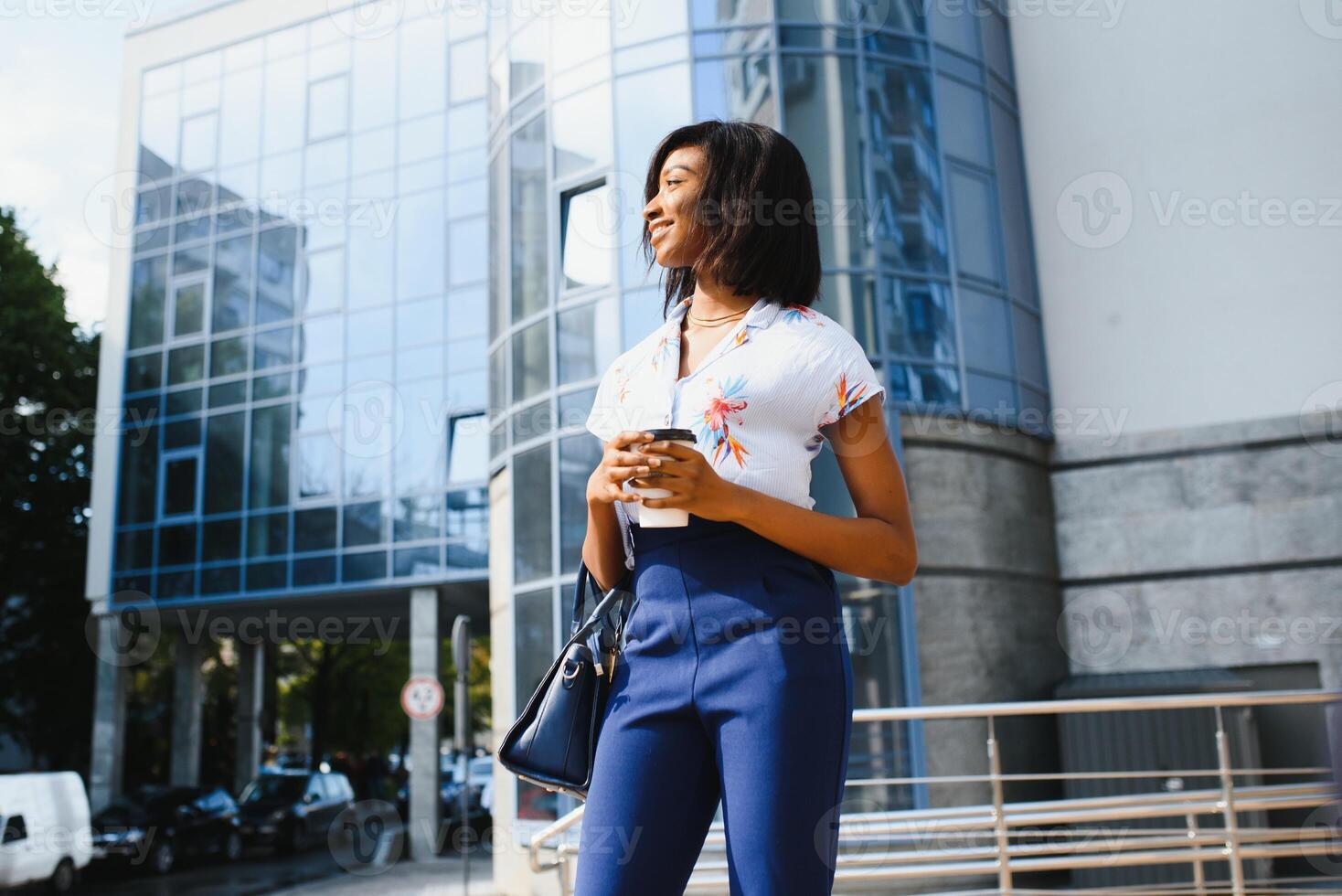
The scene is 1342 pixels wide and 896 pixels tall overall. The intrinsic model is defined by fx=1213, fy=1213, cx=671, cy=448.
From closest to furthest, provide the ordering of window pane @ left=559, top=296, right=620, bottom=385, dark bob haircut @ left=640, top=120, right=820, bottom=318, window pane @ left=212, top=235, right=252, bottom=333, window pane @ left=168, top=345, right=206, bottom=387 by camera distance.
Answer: dark bob haircut @ left=640, top=120, right=820, bottom=318, window pane @ left=559, top=296, right=620, bottom=385, window pane @ left=212, top=235, right=252, bottom=333, window pane @ left=168, top=345, right=206, bottom=387

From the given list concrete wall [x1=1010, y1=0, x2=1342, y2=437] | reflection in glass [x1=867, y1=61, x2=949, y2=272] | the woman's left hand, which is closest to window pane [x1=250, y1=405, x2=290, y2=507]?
reflection in glass [x1=867, y1=61, x2=949, y2=272]

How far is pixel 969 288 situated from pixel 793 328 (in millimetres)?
11188

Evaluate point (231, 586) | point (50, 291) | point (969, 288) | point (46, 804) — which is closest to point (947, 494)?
point (969, 288)

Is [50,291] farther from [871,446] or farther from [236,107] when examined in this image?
[871,446]

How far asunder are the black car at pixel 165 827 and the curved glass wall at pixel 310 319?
3.52 meters

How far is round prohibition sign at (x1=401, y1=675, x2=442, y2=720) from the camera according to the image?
1565 cm

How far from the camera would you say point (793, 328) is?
1.75 m

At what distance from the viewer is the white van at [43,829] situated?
16188mm

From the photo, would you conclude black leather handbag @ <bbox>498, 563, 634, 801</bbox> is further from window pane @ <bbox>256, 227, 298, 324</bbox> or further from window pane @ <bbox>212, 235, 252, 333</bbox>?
window pane @ <bbox>212, 235, 252, 333</bbox>

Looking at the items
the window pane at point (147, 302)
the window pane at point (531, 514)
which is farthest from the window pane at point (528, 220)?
the window pane at point (147, 302)

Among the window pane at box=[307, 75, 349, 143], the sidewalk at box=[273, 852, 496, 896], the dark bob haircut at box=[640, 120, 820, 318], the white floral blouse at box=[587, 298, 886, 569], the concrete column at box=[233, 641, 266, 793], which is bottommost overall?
the sidewalk at box=[273, 852, 496, 896]

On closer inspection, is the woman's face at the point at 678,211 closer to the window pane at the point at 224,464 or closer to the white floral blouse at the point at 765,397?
the white floral blouse at the point at 765,397

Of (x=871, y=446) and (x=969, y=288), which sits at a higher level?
(x=969, y=288)

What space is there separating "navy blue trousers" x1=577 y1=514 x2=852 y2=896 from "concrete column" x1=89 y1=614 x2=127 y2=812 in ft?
80.7
